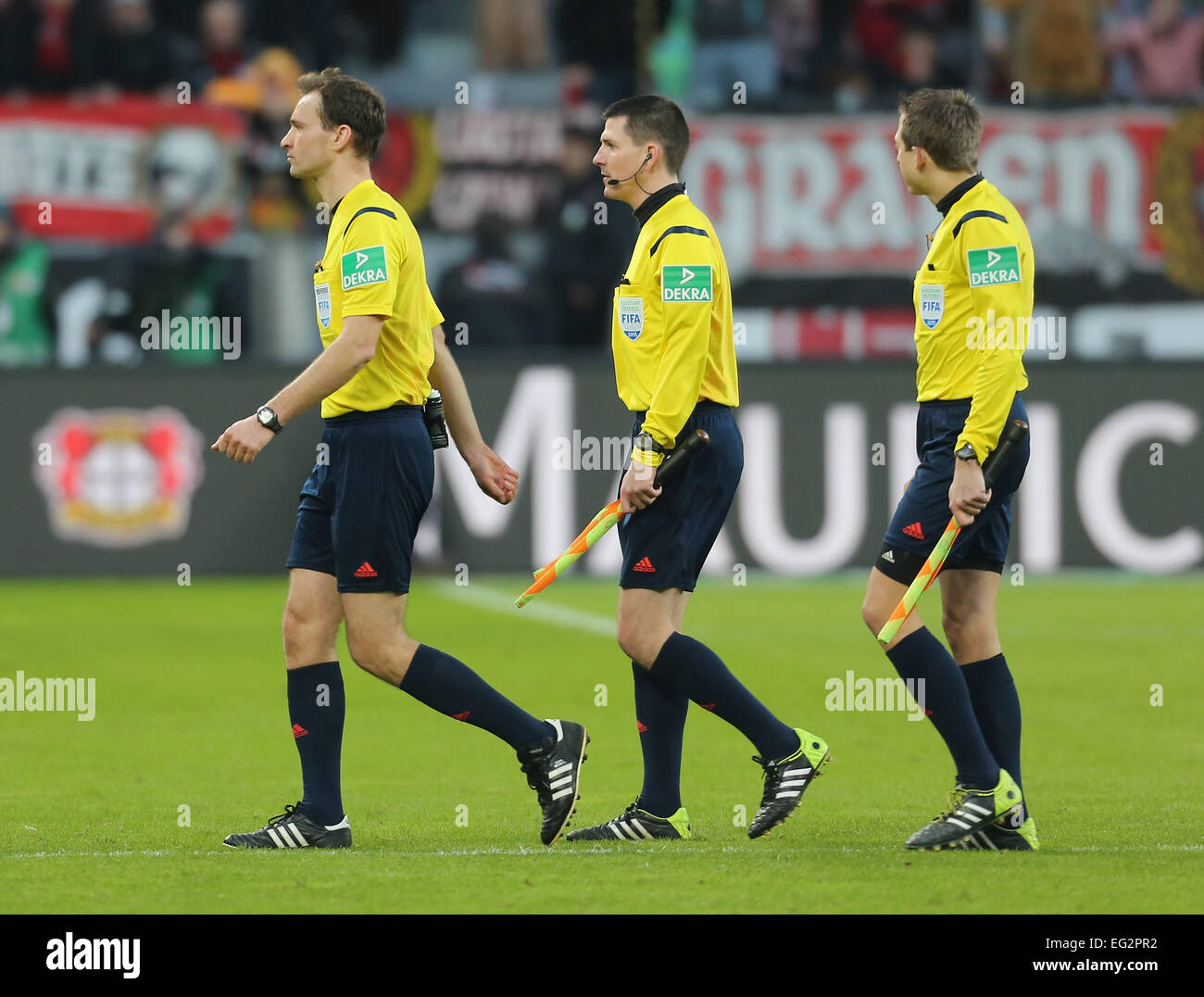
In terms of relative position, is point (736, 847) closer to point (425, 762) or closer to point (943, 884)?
point (943, 884)

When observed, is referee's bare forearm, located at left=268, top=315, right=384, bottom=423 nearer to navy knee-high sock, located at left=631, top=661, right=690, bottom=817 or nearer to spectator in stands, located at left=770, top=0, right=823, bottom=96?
navy knee-high sock, located at left=631, top=661, right=690, bottom=817

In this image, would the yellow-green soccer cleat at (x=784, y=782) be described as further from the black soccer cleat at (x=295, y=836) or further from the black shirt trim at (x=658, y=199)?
the black shirt trim at (x=658, y=199)

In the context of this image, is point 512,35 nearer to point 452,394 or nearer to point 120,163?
point 120,163

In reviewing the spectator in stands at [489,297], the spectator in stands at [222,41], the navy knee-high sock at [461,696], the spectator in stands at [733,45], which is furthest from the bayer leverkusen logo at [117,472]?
the navy knee-high sock at [461,696]

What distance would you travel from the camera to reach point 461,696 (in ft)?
19.6

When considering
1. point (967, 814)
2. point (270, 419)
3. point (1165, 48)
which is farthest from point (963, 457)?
point (1165, 48)

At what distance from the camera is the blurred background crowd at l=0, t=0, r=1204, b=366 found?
1655 centimetres

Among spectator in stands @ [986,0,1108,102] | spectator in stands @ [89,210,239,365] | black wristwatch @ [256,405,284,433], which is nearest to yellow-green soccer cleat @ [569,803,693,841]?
black wristwatch @ [256,405,284,433]

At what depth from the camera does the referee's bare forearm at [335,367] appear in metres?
5.70

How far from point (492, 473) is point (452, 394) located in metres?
0.28

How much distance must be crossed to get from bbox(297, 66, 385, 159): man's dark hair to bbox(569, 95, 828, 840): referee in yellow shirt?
709 millimetres

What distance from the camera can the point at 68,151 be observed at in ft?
56.2

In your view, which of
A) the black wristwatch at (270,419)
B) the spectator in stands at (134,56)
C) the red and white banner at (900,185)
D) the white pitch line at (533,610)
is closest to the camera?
the black wristwatch at (270,419)

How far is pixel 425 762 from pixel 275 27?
12077mm
